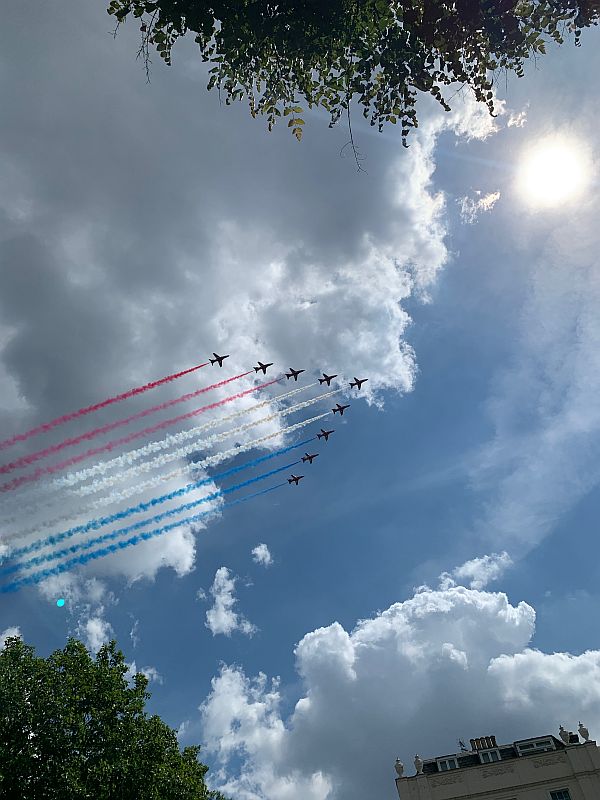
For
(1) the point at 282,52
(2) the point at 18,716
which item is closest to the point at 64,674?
(2) the point at 18,716

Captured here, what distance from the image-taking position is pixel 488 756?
33250mm

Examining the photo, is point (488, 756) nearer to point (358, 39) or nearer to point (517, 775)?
point (517, 775)

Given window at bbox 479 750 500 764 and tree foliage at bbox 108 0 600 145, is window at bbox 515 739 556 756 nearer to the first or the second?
window at bbox 479 750 500 764

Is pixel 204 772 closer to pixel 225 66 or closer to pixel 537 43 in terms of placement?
pixel 225 66

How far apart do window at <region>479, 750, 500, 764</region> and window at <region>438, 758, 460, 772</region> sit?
1.71 m

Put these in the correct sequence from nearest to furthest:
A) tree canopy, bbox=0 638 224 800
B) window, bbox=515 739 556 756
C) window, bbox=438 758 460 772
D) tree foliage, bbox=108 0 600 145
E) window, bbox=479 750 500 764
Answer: tree foliage, bbox=108 0 600 145
tree canopy, bbox=0 638 224 800
window, bbox=515 739 556 756
window, bbox=479 750 500 764
window, bbox=438 758 460 772

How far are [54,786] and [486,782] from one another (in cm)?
2501

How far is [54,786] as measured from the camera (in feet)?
70.1

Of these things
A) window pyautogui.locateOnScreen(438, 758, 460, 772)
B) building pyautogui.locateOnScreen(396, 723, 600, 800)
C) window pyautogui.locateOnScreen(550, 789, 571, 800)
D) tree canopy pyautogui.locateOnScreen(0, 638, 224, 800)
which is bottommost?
window pyautogui.locateOnScreen(550, 789, 571, 800)

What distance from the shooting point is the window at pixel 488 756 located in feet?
108

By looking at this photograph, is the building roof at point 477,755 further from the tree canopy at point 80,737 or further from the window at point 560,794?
the tree canopy at point 80,737

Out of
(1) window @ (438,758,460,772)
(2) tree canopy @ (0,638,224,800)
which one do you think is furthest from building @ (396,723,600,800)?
(2) tree canopy @ (0,638,224,800)

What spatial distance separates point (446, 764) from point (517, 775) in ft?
14.1

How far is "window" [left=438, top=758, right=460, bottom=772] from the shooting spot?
33.1 metres
